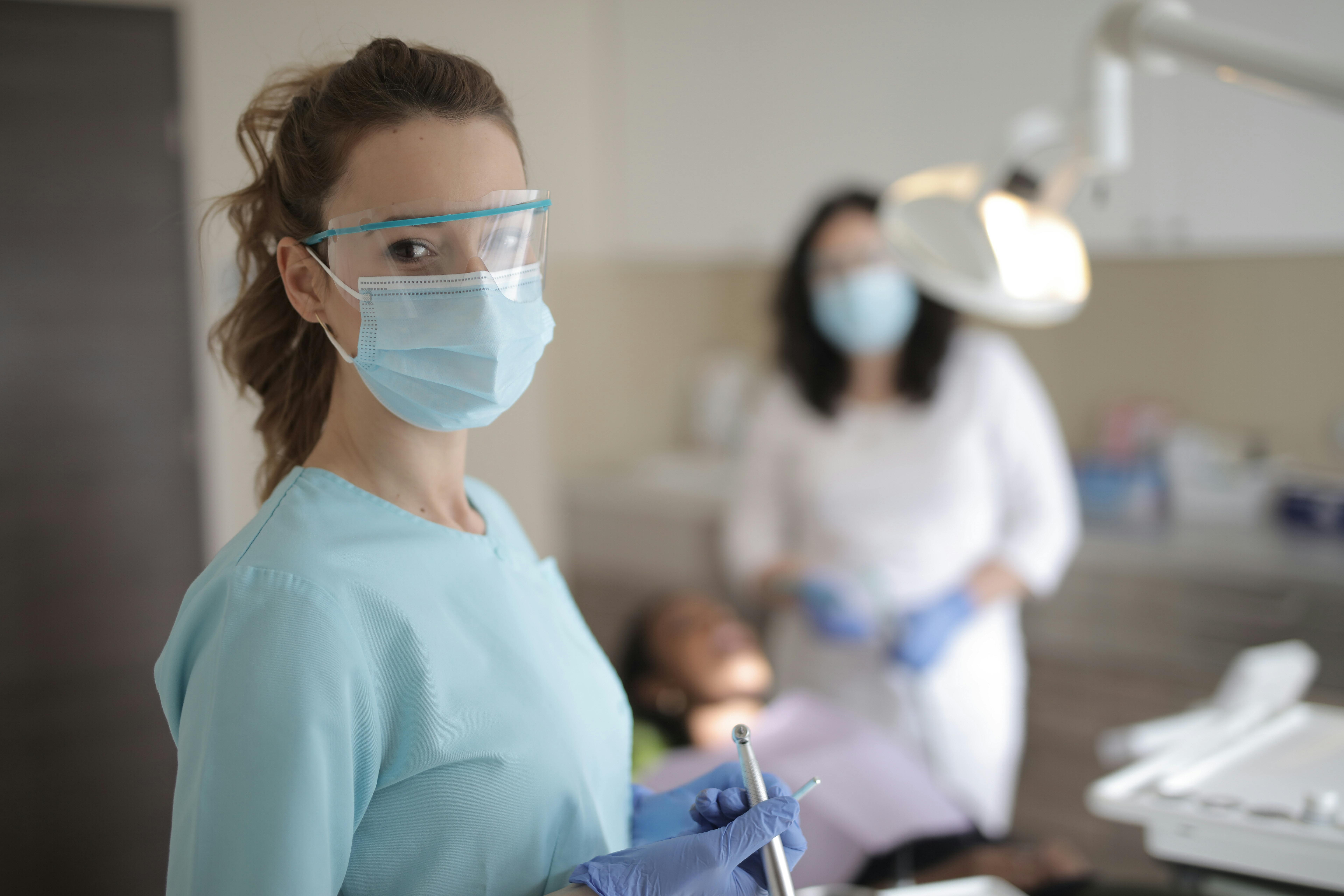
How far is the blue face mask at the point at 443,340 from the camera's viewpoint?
807 millimetres

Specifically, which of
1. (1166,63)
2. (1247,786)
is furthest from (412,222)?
(1247,786)

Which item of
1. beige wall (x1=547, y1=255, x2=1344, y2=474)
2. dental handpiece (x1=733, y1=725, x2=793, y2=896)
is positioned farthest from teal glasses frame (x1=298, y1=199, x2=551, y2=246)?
beige wall (x1=547, y1=255, x2=1344, y2=474)

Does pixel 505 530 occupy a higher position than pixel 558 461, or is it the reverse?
pixel 505 530

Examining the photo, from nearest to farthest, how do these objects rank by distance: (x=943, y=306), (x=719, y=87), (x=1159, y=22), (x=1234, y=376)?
(x=1159, y=22)
(x=943, y=306)
(x=1234, y=376)
(x=719, y=87)

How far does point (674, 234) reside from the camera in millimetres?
3670

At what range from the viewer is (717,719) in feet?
7.67

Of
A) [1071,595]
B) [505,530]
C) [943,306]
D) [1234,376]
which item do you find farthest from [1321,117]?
[505,530]

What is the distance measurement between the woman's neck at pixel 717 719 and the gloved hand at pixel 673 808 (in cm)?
127

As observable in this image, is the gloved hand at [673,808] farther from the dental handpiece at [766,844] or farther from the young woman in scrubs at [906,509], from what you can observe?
the young woman in scrubs at [906,509]

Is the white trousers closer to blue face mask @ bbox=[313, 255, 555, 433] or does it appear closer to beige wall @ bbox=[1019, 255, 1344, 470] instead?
beige wall @ bbox=[1019, 255, 1344, 470]

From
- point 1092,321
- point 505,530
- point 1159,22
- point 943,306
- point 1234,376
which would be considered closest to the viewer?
point 505,530

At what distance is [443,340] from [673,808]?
0.52m

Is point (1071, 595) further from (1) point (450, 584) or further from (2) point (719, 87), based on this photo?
(1) point (450, 584)

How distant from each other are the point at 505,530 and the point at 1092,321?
109 inches
